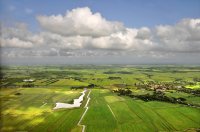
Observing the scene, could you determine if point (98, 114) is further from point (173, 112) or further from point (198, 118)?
point (198, 118)

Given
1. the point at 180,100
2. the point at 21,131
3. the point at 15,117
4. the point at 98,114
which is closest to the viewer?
the point at 21,131

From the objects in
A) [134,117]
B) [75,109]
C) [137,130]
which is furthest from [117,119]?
[75,109]

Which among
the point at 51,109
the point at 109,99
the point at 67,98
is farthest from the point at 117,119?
the point at 67,98

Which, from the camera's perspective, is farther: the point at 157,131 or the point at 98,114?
the point at 98,114

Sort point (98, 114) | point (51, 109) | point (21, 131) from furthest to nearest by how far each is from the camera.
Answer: point (51, 109) < point (98, 114) < point (21, 131)

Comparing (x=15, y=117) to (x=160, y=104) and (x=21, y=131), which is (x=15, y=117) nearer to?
(x=21, y=131)

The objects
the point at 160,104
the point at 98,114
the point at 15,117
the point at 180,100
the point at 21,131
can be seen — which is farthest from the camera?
the point at 180,100

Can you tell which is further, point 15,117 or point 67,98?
point 67,98

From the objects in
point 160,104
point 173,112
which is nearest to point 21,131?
point 173,112

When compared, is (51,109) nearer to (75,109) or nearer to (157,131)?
(75,109)
